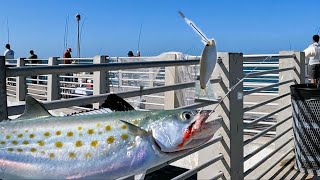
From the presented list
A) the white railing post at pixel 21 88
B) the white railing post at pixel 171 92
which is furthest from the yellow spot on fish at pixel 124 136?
the white railing post at pixel 21 88

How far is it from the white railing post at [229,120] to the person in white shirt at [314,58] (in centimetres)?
762

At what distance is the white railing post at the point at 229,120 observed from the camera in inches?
164

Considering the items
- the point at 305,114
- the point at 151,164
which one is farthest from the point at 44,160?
the point at 305,114

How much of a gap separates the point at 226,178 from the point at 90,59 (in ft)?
26.0

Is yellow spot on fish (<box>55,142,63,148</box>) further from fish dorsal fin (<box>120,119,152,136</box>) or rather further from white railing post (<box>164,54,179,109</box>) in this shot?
white railing post (<box>164,54,179,109</box>)

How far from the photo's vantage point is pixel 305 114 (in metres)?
5.68

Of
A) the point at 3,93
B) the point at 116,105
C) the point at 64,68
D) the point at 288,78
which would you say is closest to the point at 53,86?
the point at 288,78

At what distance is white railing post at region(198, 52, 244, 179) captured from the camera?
13.7 feet

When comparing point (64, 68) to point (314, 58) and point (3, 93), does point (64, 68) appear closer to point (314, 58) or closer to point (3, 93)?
point (3, 93)

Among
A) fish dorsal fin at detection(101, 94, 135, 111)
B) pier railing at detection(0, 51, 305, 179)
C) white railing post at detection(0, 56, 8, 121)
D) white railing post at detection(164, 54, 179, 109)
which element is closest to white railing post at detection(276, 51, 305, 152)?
pier railing at detection(0, 51, 305, 179)

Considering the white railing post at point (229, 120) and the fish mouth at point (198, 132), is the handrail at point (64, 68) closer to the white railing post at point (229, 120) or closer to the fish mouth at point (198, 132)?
the fish mouth at point (198, 132)

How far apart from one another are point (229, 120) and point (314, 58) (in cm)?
827

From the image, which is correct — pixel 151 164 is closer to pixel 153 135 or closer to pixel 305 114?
pixel 153 135

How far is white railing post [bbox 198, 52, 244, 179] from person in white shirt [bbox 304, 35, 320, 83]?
7.62m
